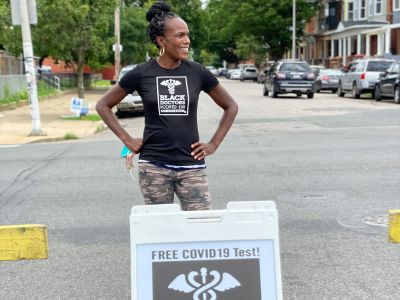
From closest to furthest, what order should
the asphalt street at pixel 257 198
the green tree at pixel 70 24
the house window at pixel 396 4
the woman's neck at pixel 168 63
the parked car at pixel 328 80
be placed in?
1. the woman's neck at pixel 168 63
2. the asphalt street at pixel 257 198
3. the green tree at pixel 70 24
4. the parked car at pixel 328 80
5. the house window at pixel 396 4

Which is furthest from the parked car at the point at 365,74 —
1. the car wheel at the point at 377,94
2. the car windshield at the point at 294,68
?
the car windshield at the point at 294,68

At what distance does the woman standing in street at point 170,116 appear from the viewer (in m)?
3.83

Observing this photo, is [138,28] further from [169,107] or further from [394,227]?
[394,227]

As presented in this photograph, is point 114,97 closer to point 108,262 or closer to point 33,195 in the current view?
point 108,262

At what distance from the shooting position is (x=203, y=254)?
325 cm

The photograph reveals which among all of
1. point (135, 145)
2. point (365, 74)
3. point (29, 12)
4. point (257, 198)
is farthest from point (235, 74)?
point (135, 145)

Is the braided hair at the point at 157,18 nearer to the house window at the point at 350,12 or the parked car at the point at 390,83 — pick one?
the parked car at the point at 390,83

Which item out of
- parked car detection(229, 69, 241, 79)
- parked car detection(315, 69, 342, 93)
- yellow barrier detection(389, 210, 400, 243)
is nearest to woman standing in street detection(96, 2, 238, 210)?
yellow barrier detection(389, 210, 400, 243)

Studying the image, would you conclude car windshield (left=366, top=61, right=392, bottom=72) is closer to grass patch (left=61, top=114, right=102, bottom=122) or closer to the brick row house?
grass patch (left=61, top=114, right=102, bottom=122)

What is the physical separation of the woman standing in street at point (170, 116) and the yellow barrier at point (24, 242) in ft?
2.29

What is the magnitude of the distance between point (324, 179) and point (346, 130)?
6.52m

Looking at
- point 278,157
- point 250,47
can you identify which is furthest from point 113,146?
point 250,47

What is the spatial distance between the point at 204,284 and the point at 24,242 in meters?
1.23

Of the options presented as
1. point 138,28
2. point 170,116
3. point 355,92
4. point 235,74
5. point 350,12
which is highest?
point 350,12
